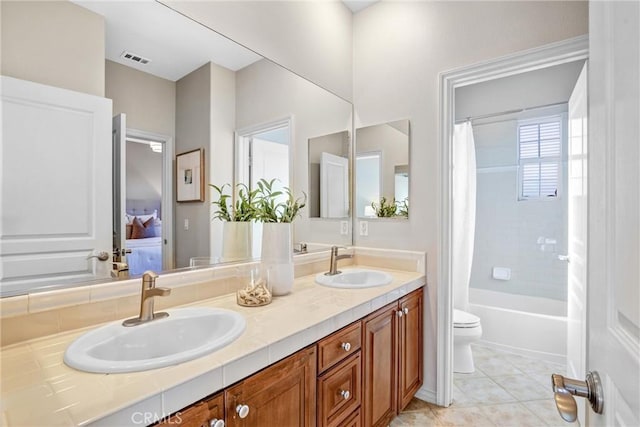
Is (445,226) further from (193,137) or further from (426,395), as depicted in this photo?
(193,137)

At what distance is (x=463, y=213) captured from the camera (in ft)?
10.1

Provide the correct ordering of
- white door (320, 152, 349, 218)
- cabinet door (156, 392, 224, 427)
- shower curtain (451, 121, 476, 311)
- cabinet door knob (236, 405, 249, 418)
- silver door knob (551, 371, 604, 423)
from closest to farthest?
silver door knob (551, 371, 604, 423) < cabinet door (156, 392, 224, 427) < cabinet door knob (236, 405, 249, 418) < white door (320, 152, 349, 218) < shower curtain (451, 121, 476, 311)

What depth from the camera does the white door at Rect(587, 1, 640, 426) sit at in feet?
1.46

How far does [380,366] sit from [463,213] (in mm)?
2032

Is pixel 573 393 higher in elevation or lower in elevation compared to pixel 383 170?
lower

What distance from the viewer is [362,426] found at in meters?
1.43

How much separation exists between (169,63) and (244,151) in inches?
19.8

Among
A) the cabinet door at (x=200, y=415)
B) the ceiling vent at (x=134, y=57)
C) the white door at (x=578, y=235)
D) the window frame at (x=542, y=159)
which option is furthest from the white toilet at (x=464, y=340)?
the ceiling vent at (x=134, y=57)

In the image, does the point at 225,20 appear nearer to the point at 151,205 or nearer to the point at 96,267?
the point at 151,205

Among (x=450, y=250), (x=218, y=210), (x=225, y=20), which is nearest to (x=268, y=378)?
(x=218, y=210)

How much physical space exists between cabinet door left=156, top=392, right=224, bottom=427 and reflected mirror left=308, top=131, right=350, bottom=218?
1410mm

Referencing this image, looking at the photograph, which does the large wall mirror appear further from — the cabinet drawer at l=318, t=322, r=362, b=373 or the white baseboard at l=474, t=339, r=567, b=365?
the white baseboard at l=474, t=339, r=567, b=365

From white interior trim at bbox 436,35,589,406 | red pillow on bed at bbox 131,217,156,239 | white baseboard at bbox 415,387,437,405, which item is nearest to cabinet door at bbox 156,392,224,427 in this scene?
red pillow on bed at bbox 131,217,156,239

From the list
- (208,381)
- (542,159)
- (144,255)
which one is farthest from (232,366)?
(542,159)
